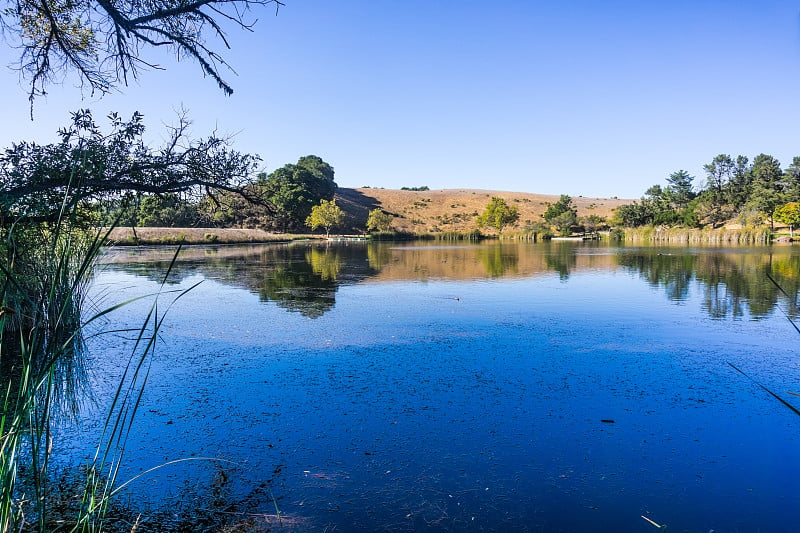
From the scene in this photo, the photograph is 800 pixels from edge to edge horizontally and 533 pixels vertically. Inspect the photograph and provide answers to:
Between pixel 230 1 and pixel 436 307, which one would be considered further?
pixel 436 307

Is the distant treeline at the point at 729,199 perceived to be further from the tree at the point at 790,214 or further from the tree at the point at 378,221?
the tree at the point at 378,221

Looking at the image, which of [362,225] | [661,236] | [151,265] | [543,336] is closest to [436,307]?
[543,336]

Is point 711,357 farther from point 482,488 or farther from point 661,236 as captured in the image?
point 661,236

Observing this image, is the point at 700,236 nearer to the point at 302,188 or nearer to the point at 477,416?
the point at 302,188

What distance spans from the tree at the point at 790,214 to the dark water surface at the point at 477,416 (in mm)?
42339

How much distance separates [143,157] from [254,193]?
Answer: 3.69 feet

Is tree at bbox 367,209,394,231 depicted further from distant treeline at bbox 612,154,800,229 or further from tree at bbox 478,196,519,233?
distant treeline at bbox 612,154,800,229

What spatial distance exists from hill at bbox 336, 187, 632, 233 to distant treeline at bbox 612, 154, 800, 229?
15.9 meters

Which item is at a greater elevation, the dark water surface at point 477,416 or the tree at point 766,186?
the tree at point 766,186

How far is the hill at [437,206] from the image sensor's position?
86625mm

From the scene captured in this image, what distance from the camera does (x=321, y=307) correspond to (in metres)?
12.7

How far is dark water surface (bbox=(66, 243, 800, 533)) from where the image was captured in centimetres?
392

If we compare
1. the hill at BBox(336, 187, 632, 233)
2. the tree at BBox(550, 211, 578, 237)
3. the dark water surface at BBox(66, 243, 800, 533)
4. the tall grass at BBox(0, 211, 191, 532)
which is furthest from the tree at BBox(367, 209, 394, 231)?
the tall grass at BBox(0, 211, 191, 532)

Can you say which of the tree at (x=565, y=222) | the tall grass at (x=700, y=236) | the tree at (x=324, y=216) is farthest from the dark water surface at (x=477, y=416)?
the tree at (x=565, y=222)
